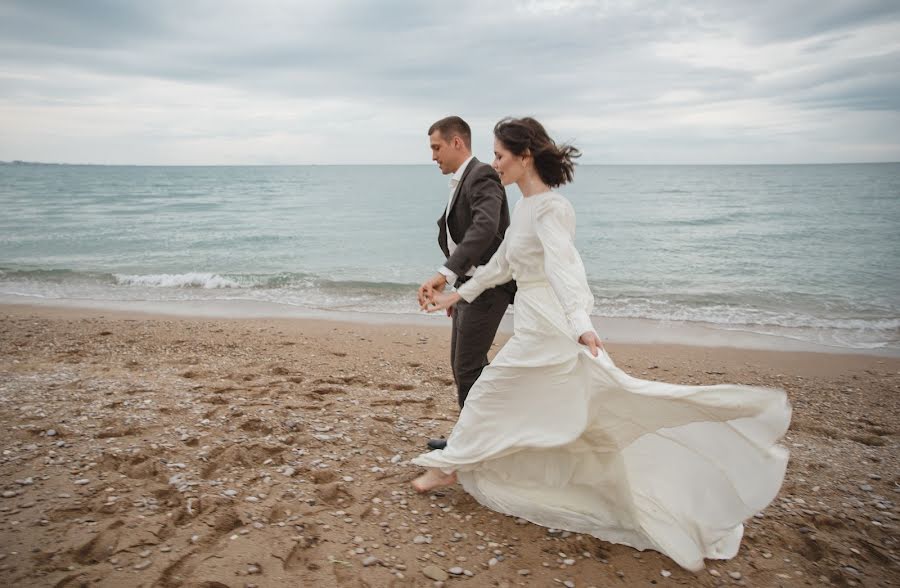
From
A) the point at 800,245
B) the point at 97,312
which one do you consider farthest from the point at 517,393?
the point at 800,245

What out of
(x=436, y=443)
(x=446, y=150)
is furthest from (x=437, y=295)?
(x=436, y=443)

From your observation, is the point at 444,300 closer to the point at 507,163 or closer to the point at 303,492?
the point at 507,163

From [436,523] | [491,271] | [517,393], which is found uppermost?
[491,271]

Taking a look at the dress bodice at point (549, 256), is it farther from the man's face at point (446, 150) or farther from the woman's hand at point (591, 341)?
the man's face at point (446, 150)

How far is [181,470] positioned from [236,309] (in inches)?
308

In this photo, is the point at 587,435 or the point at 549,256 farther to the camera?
the point at 587,435

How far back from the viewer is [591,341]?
9.24 feet

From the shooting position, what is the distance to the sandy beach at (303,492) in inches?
119

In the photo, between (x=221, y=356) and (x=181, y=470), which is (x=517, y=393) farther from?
(x=221, y=356)

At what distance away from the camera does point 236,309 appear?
11305 mm

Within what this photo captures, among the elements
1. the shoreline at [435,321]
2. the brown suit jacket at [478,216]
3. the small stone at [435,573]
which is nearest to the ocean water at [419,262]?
the shoreline at [435,321]

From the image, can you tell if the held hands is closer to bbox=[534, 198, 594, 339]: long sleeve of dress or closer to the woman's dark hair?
bbox=[534, 198, 594, 339]: long sleeve of dress

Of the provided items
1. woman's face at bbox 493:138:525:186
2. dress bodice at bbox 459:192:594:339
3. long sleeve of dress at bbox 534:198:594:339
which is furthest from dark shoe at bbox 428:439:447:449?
woman's face at bbox 493:138:525:186

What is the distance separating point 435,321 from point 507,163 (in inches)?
287
